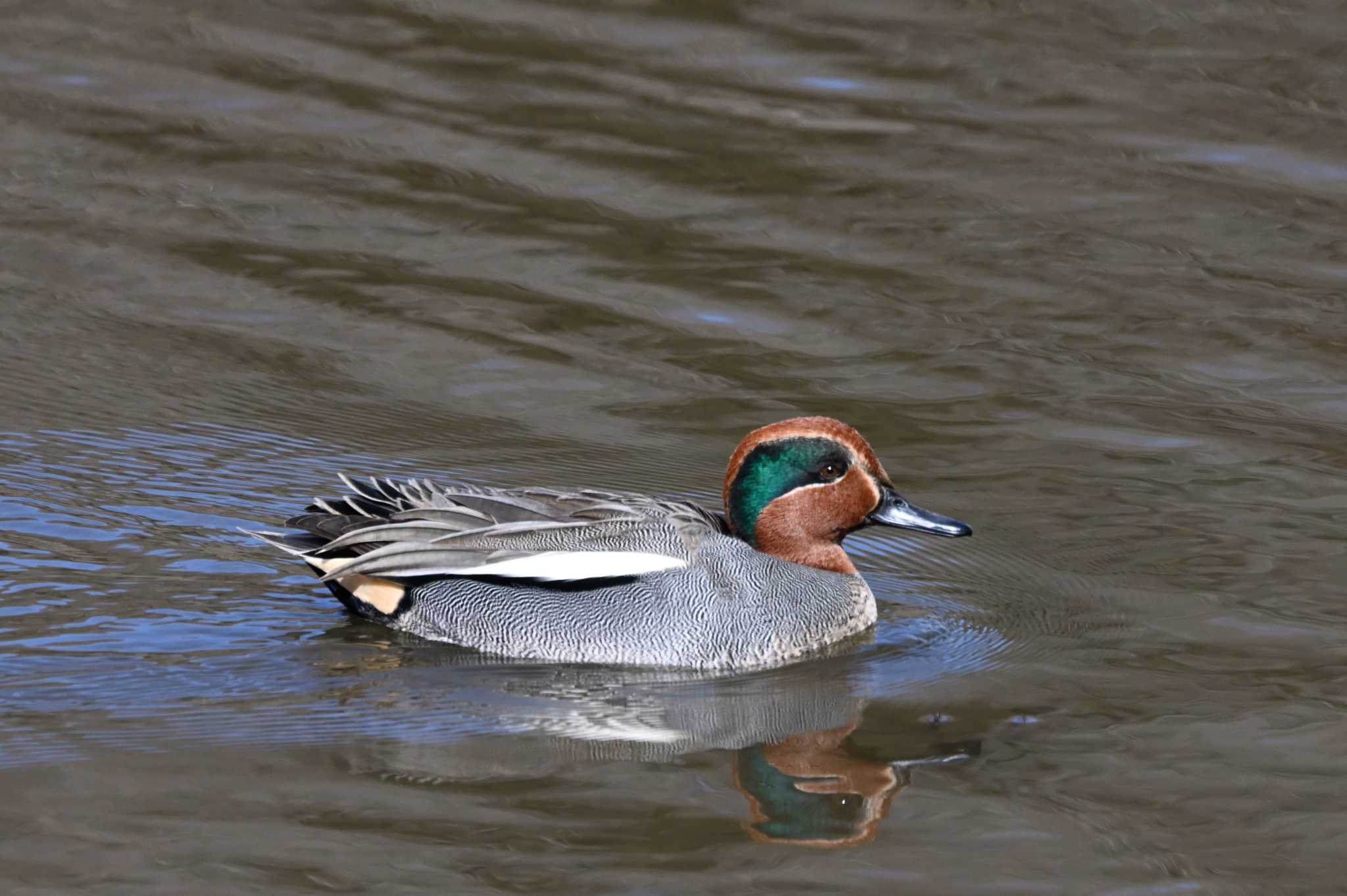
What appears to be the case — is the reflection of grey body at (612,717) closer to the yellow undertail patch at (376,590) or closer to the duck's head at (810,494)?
the yellow undertail patch at (376,590)

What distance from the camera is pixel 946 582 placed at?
314 inches

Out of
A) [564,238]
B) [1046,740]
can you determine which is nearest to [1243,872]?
[1046,740]

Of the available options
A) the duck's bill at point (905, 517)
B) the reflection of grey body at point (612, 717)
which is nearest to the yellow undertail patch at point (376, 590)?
the reflection of grey body at point (612, 717)

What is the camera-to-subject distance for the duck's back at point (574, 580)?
7117 millimetres

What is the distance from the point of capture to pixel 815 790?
19.9ft

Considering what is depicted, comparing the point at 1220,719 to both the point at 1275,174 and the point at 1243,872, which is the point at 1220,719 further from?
the point at 1275,174

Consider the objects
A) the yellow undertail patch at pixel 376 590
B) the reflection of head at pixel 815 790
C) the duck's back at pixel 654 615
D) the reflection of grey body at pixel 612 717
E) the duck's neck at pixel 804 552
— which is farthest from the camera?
the duck's neck at pixel 804 552

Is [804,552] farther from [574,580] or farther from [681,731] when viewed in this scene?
[681,731]

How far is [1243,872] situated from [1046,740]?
98cm

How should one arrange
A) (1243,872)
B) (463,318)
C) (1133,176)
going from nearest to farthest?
(1243,872), (463,318), (1133,176)

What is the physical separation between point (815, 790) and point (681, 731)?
60 cm

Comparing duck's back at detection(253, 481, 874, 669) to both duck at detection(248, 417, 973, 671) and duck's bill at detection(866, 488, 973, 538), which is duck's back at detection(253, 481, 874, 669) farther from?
duck's bill at detection(866, 488, 973, 538)

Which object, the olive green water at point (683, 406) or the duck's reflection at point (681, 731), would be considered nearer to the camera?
the olive green water at point (683, 406)

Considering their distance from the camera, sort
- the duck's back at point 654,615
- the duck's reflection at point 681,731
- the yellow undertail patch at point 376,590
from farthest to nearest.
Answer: the yellow undertail patch at point 376,590 → the duck's back at point 654,615 → the duck's reflection at point 681,731
